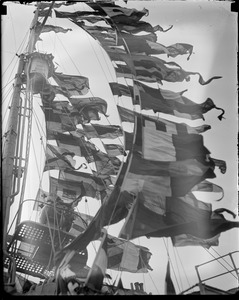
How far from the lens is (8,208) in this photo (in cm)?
1230

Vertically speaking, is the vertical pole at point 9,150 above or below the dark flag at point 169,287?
above

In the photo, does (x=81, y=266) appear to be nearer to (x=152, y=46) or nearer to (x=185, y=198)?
(x=185, y=198)

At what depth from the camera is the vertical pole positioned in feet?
39.9

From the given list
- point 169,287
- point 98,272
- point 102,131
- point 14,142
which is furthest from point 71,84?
point 169,287

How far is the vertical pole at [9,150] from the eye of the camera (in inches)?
479

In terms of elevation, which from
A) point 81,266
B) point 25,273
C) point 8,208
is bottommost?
point 25,273

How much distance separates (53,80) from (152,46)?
478 centimetres

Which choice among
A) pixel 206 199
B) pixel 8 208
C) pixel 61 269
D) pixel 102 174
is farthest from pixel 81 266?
pixel 102 174

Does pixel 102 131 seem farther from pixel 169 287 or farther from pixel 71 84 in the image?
pixel 169 287

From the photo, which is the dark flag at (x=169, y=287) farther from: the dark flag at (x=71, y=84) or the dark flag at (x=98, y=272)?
the dark flag at (x=71, y=84)

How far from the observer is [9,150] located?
1416cm

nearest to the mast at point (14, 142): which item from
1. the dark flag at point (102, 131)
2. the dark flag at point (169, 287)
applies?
the dark flag at point (102, 131)

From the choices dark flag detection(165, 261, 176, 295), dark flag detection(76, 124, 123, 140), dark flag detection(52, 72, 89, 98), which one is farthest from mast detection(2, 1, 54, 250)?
dark flag detection(165, 261, 176, 295)

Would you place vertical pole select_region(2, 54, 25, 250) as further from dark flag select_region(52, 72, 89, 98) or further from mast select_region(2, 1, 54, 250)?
dark flag select_region(52, 72, 89, 98)
